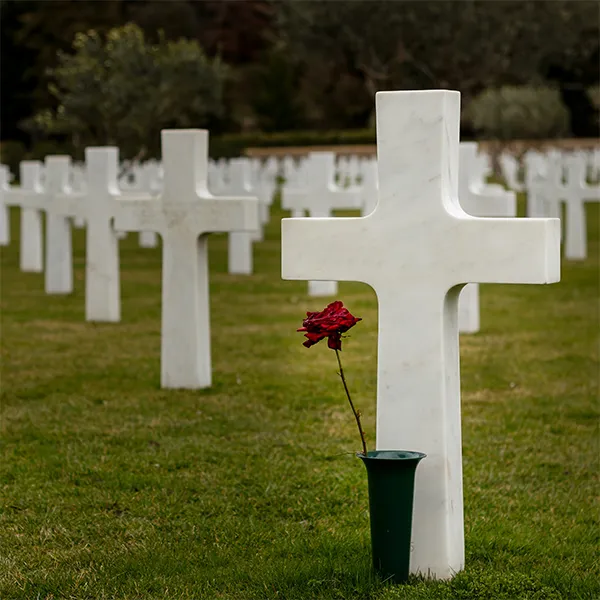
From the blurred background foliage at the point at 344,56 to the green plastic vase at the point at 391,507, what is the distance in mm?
39470

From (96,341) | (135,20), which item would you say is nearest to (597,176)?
(135,20)

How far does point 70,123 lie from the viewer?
1948 cm

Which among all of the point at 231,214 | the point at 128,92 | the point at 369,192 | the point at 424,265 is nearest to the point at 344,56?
the point at 128,92

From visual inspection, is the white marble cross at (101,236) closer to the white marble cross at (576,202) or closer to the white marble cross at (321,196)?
the white marble cross at (321,196)

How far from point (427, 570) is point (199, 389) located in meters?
3.51

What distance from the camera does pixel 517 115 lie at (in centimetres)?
4734

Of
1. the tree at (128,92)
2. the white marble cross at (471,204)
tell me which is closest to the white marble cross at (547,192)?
the tree at (128,92)

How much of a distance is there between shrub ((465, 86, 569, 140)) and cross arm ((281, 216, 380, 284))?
43.5 meters

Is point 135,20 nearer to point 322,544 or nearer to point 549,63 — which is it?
point 549,63

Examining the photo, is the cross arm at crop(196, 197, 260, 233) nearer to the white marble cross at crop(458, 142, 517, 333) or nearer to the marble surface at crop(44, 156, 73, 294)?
the white marble cross at crop(458, 142, 517, 333)

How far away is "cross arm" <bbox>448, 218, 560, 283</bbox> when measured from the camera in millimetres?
4168

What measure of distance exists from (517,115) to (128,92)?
30.2 m

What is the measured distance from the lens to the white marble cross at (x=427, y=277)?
4.25 m

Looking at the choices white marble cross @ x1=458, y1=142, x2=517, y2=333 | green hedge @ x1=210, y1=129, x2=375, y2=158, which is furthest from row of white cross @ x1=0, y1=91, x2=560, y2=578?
green hedge @ x1=210, y1=129, x2=375, y2=158
